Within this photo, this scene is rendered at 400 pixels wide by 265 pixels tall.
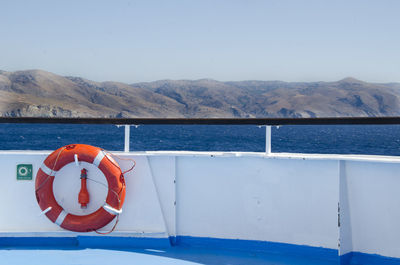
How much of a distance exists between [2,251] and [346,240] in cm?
210

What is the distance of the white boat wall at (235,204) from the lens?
2461 millimetres

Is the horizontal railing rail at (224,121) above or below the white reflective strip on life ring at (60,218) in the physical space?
above

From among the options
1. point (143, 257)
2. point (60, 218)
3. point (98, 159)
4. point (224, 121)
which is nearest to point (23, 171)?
point (60, 218)

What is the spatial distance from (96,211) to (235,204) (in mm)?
892

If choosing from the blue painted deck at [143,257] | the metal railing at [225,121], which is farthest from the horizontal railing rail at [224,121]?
the blue painted deck at [143,257]

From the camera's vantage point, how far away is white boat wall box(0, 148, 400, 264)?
8.07 ft

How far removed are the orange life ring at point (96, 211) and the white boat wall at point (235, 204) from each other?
89 mm

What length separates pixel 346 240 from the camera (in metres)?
2.49

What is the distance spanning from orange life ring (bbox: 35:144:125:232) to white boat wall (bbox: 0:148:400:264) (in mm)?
89

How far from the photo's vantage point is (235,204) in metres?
2.78

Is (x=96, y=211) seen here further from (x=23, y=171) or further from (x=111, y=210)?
(x=23, y=171)

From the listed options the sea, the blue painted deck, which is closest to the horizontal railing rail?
the blue painted deck

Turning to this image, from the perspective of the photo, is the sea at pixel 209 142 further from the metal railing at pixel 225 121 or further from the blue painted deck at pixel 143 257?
the blue painted deck at pixel 143 257

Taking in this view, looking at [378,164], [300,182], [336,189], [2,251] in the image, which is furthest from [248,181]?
[2,251]
